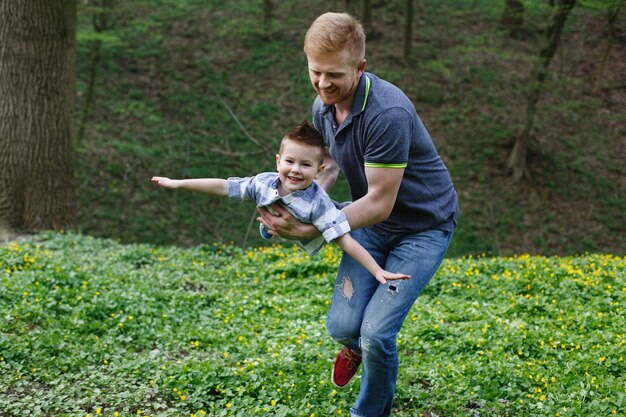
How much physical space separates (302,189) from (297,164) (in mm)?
175

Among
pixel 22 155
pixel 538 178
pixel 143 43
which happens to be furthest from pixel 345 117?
pixel 143 43

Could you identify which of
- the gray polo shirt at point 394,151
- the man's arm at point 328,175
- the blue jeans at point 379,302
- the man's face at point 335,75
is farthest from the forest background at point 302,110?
the man's face at point 335,75

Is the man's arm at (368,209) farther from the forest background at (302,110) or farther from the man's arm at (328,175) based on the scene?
the forest background at (302,110)

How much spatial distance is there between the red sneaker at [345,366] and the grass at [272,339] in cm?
26

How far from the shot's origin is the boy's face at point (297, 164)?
12.8ft

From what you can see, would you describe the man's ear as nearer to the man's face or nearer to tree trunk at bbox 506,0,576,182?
the man's face

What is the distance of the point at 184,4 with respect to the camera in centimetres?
2336

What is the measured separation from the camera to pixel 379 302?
394cm

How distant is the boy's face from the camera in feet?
12.8

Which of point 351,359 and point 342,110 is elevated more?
point 342,110

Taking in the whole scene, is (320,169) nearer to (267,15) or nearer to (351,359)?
(351,359)

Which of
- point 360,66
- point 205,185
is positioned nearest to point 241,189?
point 205,185

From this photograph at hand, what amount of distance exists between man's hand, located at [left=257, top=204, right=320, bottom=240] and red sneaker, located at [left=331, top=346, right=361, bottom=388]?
1.00 m

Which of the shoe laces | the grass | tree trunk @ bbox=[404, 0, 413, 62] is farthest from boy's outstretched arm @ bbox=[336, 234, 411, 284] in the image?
tree trunk @ bbox=[404, 0, 413, 62]
